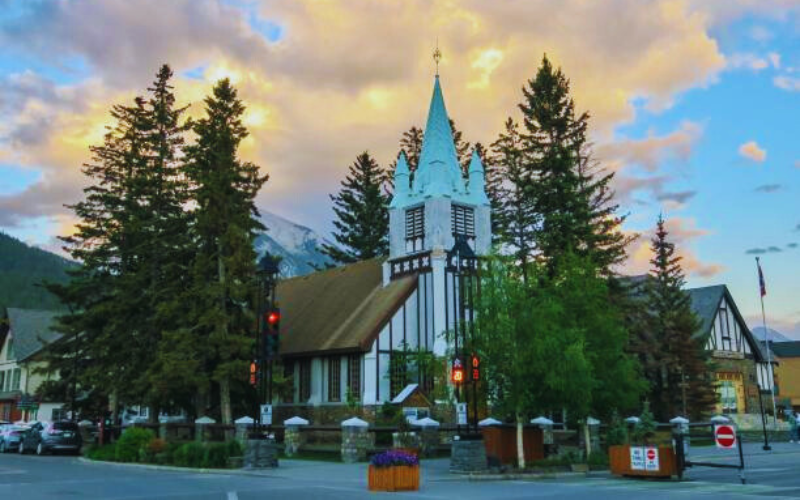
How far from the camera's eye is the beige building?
226 ft

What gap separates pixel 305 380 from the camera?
4138 centimetres

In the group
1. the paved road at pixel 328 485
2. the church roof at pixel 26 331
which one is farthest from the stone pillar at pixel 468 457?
the church roof at pixel 26 331

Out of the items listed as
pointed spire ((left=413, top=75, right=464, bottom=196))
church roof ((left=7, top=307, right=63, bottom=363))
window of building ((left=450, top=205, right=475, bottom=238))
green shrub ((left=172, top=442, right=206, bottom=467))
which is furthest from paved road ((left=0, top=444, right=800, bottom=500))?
church roof ((left=7, top=307, right=63, bottom=363))

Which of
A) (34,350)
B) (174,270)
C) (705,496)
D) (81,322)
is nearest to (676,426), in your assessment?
(705,496)

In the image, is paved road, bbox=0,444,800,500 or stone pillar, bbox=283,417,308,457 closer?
paved road, bbox=0,444,800,500

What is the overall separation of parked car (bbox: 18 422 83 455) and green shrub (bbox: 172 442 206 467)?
12862 millimetres

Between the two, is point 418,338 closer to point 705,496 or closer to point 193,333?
point 193,333

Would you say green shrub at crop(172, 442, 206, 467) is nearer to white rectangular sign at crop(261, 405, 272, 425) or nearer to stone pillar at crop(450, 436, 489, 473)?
white rectangular sign at crop(261, 405, 272, 425)

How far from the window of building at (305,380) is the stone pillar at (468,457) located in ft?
63.0

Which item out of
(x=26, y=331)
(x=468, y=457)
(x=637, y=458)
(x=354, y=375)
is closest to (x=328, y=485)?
(x=468, y=457)

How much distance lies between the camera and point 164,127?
148ft

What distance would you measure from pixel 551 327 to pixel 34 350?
6076 centimetres

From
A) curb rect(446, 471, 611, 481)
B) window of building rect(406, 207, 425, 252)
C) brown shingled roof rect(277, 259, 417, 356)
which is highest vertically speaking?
window of building rect(406, 207, 425, 252)

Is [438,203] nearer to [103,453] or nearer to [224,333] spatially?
[224,333]
